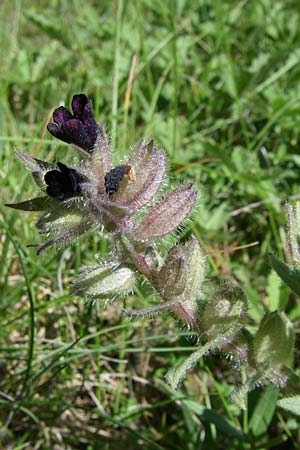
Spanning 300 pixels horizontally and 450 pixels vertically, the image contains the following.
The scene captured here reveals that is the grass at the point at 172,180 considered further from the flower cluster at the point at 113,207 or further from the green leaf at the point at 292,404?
the flower cluster at the point at 113,207

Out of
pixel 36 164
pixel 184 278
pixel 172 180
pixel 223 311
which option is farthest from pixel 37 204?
pixel 172 180

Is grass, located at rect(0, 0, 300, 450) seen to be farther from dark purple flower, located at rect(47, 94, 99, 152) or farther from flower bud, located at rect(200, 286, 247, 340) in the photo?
dark purple flower, located at rect(47, 94, 99, 152)

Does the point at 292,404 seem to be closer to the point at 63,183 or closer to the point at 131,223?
the point at 131,223

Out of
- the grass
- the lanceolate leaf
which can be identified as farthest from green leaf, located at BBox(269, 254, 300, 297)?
the grass

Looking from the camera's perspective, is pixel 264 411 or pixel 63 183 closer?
pixel 63 183

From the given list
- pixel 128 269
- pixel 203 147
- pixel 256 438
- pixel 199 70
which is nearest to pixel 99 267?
pixel 128 269

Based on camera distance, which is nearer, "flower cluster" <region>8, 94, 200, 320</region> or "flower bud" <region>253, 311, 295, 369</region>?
"flower cluster" <region>8, 94, 200, 320</region>

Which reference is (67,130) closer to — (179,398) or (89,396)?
(179,398)
